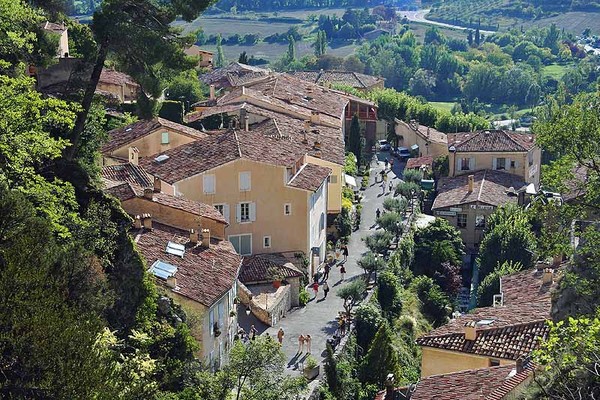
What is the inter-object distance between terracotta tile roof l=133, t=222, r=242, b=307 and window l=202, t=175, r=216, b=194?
852 centimetres

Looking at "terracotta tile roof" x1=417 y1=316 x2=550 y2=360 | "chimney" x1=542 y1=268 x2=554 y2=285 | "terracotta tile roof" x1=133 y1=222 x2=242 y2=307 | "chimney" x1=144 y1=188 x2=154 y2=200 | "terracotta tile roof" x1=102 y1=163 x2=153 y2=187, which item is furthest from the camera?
"terracotta tile roof" x1=102 y1=163 x2=153 y2=187

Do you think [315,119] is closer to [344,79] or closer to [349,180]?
[349,180]

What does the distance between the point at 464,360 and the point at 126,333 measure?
35.4ft

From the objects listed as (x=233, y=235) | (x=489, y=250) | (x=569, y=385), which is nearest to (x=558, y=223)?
(x=569, y=385)

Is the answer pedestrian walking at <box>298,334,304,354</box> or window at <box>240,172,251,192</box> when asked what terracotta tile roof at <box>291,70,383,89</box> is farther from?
pedestrian walking at <box>298,334,304,354</box>

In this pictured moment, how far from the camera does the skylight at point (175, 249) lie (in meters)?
41.2

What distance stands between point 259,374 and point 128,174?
20.2 metres

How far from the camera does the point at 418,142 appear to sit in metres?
89.7

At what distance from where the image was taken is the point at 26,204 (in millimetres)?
27156

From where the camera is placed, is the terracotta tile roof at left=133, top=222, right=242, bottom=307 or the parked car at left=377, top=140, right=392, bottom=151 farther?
the parked car at left=377, top=140, right=392, bottom=151

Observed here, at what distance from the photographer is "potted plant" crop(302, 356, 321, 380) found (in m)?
41.3

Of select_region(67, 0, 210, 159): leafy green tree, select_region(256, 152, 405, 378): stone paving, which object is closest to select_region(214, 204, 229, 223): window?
A: select_region(256, 152, 405, 378): stone paving

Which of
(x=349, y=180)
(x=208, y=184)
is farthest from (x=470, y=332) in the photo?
(x=349, y=180)

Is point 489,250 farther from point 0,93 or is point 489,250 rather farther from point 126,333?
point 0,93
